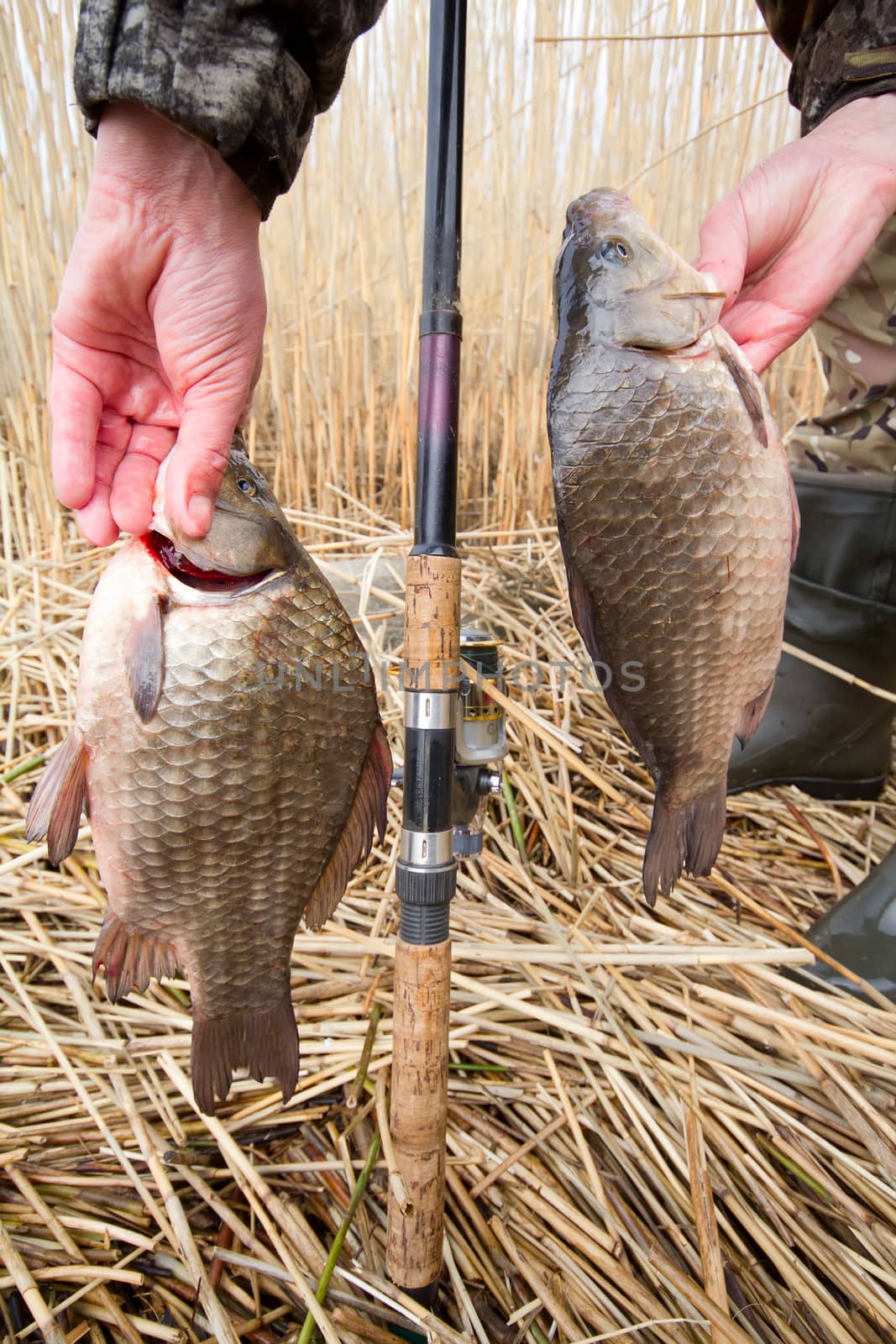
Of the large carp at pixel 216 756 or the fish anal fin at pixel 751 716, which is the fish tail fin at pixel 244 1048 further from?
the fish anal fin at pixel 751 716

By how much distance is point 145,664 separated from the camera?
1128 mm

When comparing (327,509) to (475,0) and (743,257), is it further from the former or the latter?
(743,257)

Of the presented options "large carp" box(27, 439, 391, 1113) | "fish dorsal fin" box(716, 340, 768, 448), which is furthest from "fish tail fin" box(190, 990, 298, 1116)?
"fish dorsal fin" box(716, 340, 768, 448)

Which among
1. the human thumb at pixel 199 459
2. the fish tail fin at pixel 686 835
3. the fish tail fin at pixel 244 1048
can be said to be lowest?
the fish tail fin at pixel 244 1048

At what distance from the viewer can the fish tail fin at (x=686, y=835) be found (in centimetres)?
144

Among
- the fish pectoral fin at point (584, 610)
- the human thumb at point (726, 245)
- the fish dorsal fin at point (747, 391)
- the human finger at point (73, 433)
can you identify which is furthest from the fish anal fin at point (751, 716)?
the human finger at point (73, 433)

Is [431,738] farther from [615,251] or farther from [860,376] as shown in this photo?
[860,376]

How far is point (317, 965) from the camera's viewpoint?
6.66ft

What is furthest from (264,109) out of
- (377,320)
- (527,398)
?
(377,320)

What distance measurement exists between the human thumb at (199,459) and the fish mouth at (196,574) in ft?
0.27

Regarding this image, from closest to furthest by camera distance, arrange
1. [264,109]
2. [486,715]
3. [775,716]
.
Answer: [264,109] → [486,715] → [775,716]

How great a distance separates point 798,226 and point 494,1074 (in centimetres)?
182

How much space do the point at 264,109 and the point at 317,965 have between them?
5.87 ft

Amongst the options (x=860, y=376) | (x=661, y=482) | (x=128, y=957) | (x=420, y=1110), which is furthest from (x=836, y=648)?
(x=128, y=957)
